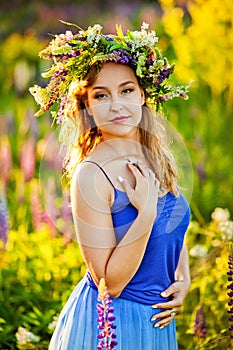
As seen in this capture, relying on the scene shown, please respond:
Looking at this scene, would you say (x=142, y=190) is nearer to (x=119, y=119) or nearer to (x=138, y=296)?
(x=119, y=119)

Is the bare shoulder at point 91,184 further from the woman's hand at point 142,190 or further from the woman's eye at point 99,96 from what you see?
the woman's eye at point 99,96

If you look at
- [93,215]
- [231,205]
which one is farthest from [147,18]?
[93,215]

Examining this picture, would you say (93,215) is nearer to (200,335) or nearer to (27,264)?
(200,335)

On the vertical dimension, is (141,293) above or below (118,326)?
above

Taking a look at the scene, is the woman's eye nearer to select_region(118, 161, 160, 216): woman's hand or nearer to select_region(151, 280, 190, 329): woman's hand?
select_region(118, 161, 160, 216): woman's hand

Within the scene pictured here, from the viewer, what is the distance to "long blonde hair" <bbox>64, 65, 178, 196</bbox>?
8.67 feet

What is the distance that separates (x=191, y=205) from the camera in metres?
5.03

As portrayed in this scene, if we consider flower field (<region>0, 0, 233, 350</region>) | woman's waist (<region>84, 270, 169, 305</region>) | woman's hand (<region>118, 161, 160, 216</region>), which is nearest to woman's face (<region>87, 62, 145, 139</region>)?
woman's hand (<region>118, 161, 160, 216</region>)

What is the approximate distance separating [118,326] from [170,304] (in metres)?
0.22

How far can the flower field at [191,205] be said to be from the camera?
3604mm

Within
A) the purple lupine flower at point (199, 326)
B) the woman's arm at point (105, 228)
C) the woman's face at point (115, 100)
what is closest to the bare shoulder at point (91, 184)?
the woman's arm at point (105, 228)

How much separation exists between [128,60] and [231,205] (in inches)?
111

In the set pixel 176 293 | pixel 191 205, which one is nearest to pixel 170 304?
pixel 176 293

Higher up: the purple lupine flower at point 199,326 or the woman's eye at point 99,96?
the woman's eye at point 99,96
